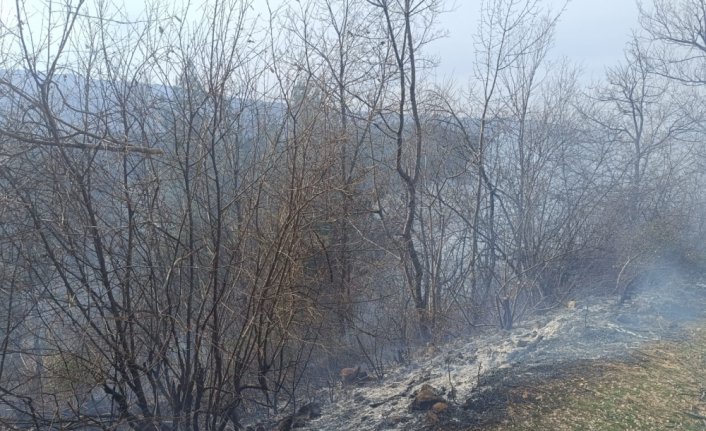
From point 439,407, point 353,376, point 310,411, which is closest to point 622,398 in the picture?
point 439,407

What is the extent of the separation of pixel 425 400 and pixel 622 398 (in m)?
1.67

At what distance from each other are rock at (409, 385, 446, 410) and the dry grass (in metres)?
0.59

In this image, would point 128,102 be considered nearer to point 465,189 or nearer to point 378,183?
point 378,183

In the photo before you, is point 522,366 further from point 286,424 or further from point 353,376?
point 286,424

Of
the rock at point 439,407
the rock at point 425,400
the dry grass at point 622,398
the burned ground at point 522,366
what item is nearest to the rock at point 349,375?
the burned ground at point 522,366

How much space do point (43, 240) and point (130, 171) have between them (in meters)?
0.86

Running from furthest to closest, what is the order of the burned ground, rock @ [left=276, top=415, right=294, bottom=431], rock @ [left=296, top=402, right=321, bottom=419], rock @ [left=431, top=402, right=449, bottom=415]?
1. rock @ [left=296, top=402, right=321, bottom=419]
2. rock @ [left=276, top=415, right=294, bottom=431]
3. the burned ground
4. rock @ [left=431, top=402, right=449, bottom=415]

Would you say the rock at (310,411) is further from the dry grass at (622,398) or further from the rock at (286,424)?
the dry grass at (622,398)

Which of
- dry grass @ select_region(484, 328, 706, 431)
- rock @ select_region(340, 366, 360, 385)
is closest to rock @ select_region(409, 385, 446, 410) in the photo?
dry grass @ select_region(484, 328, 706, 431)

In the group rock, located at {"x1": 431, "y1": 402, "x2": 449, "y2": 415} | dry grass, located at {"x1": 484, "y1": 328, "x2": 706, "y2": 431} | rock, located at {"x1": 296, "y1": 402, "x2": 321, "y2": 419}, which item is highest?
rock, located at {"x1": 431, "y1": 402, "x2": 449, "y2": 415}

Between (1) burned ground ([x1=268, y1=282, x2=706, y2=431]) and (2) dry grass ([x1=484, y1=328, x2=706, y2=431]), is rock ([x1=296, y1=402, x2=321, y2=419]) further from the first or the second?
(2) dry grass ([x1=484, y1=328, x2=706, y2=431])

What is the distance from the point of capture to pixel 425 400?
204 inches

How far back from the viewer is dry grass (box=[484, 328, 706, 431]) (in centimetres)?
468

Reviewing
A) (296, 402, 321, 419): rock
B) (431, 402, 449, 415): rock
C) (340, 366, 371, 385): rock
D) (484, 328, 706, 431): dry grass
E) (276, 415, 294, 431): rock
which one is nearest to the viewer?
(484, 328, 706, 431): dry grass
